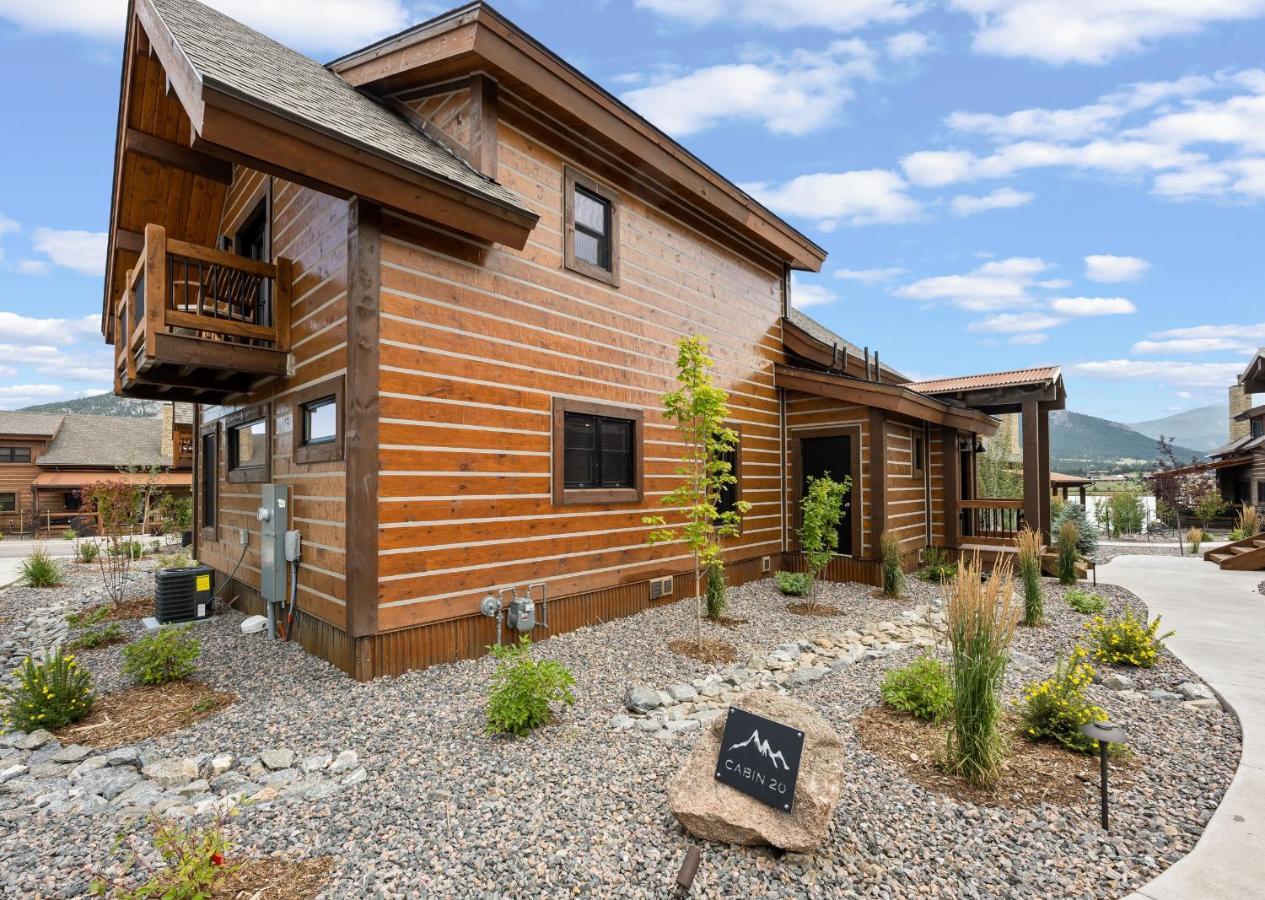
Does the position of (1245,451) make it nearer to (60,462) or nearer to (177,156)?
(177,156)

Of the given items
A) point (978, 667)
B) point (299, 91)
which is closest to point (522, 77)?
point (299, 91)

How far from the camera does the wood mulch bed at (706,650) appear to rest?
220 inches

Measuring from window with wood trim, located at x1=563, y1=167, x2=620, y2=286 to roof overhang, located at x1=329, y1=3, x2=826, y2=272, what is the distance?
0.51 meters

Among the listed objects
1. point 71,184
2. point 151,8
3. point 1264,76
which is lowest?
point 151,8

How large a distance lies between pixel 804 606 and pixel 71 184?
23.7 m

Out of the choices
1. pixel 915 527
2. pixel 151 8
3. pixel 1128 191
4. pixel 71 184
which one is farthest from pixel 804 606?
pixel 71 184

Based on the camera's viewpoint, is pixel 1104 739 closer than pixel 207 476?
Yes

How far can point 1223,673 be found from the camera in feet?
15.9

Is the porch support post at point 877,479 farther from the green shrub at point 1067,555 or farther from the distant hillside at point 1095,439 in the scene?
the distant hillside at point 1095,439

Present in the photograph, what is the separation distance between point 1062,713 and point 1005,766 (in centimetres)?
71

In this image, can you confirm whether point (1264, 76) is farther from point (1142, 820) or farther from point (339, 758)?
point (339, 758)

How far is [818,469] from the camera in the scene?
33.6 ft

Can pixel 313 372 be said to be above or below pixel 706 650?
above

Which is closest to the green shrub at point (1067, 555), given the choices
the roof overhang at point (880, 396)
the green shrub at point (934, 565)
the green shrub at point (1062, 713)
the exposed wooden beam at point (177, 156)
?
the green shrub at point (934, 565)
